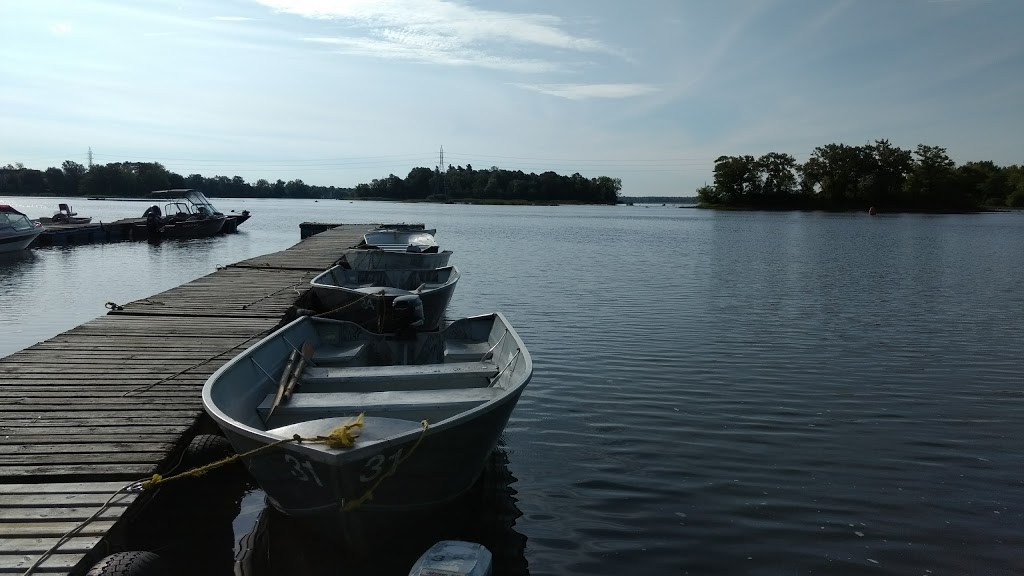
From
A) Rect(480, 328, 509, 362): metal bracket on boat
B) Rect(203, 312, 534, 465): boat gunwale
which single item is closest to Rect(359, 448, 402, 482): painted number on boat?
Rect(203, 312, 534, 465): boat gunwale

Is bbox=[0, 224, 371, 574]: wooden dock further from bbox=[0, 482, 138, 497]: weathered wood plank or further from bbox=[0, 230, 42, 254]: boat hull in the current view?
bbox=[0, 230, 42, 254]: boat hull

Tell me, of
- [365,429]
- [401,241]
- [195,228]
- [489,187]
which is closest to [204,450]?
[365,429]

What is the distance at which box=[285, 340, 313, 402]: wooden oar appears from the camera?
7102 millimetres

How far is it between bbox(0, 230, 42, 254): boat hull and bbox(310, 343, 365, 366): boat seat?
3221cm

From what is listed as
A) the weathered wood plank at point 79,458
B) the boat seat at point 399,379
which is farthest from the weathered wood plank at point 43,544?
the boat seat at point 399,379

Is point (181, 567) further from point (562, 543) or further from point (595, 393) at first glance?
point (595, 393)

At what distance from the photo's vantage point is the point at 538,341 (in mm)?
13867

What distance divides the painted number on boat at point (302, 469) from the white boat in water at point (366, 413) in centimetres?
1

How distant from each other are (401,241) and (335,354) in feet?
62.6

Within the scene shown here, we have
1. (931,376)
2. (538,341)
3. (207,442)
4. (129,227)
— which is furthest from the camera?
(129,227)

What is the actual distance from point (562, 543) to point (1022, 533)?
4160 mm

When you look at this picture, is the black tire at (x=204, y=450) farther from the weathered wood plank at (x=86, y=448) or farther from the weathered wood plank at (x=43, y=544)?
the weathered wood plank at (x=43, y=544)

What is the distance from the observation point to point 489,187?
172m

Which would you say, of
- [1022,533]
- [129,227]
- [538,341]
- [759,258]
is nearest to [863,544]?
[1022,533]
